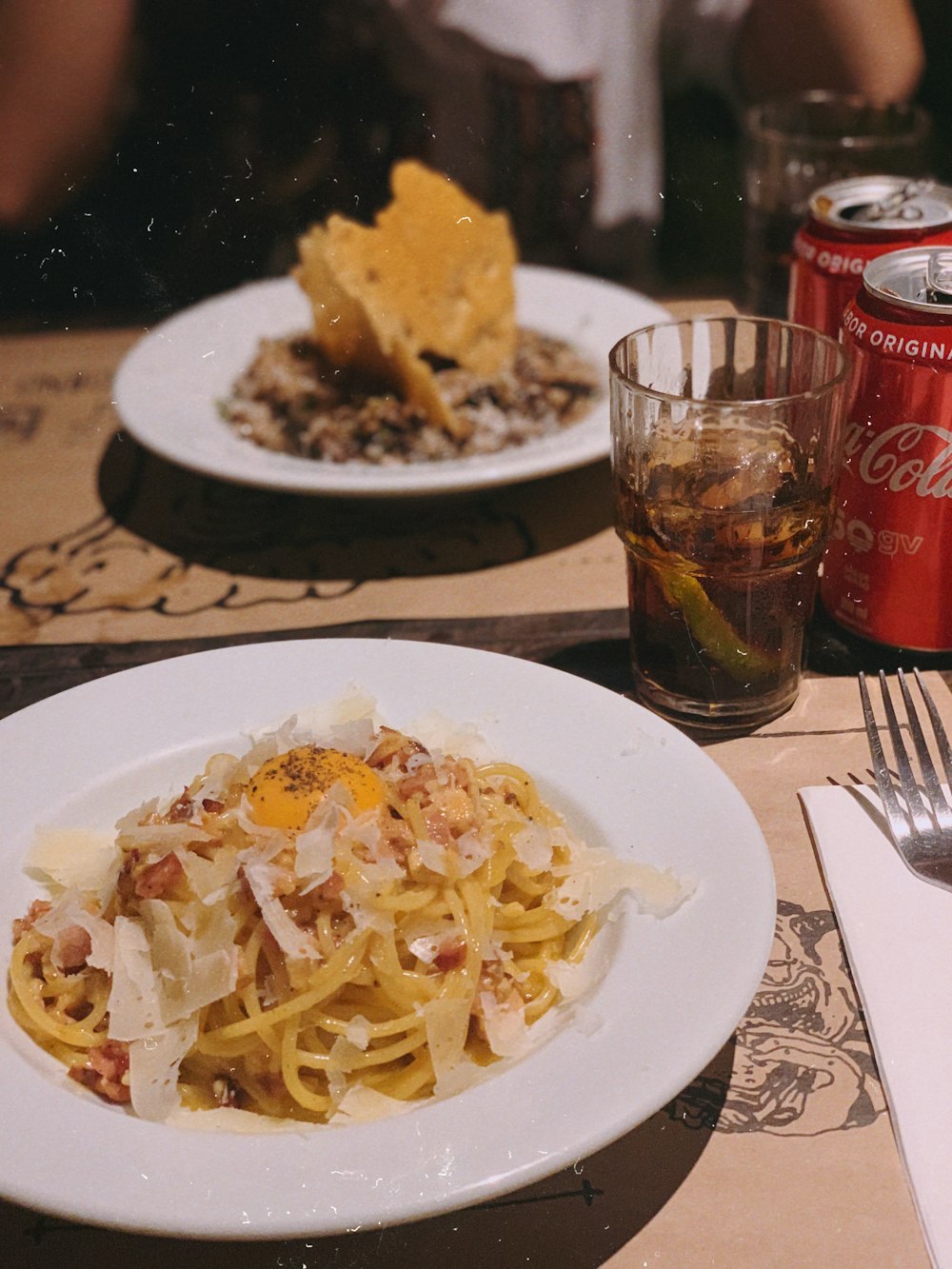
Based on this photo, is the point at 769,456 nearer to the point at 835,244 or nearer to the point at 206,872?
the point at 835,244

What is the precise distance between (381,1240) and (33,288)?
3.43 metres

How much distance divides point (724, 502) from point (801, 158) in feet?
5.09

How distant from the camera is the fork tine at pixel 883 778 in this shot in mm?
1309

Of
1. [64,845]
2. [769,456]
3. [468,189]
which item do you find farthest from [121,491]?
[468,189]

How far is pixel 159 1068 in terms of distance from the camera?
1.03 metres

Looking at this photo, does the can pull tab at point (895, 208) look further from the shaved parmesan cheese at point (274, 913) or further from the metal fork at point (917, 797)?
the shaved parmesan cheese at point (274, 913)

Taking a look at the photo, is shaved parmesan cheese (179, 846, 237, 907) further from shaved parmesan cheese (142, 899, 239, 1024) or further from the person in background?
the person in background

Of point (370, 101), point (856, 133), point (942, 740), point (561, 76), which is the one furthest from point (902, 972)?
point (370, 101)

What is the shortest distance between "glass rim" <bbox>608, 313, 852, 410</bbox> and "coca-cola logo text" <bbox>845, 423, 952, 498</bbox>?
0.10 meters

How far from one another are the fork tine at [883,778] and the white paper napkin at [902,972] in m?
0.02

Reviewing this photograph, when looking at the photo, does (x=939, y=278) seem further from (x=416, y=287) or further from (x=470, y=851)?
(x=416, y=287)

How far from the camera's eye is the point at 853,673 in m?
1.66

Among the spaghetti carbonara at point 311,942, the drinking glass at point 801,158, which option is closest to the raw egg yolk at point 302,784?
the spaghetti carbonara at point 311,942

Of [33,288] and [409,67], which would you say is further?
[409,67]
